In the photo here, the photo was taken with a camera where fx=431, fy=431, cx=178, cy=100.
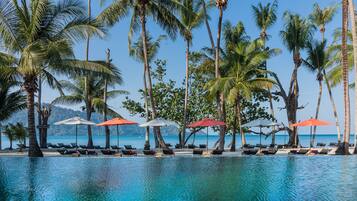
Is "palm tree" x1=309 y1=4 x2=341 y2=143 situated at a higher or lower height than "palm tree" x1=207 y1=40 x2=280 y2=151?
higher

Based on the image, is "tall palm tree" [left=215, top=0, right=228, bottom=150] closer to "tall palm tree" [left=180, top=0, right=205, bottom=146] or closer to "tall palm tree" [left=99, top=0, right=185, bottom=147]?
"tall palm tree" [left=180, top=0, right=205, bottom=146]

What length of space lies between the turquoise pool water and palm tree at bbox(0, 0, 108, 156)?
4.16 metres

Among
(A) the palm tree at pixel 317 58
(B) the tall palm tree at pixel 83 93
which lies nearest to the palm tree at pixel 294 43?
(A) the palm tree at pixel 317 58

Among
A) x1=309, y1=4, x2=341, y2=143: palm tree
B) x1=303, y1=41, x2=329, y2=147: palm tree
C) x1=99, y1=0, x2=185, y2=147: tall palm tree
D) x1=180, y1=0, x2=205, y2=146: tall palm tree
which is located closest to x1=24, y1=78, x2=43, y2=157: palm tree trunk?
x1=99, y1=0, x2=185, y2=147: tall palm tree

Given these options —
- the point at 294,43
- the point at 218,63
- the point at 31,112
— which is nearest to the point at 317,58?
the point at 294,43

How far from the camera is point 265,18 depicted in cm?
3475

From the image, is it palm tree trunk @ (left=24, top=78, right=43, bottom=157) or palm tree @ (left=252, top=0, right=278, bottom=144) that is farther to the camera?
palm tree @ (left=252, top=0, right=278, bottom=144)

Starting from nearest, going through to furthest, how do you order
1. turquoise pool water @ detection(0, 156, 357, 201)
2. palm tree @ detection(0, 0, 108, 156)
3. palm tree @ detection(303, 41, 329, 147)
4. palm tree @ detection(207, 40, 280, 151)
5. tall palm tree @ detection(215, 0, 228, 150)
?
turquoise pool water @ detection(0, 156, 357, 201) < palm tree @ detection(0, 0, 108, 156) < palm tree @ detection(207, 40, 280, 151) < tall palm tree @ detection(215, 0, 228, 150) < palm tree @ detection(303, 41, 329, 147)

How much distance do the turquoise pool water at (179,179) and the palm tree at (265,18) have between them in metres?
15.8

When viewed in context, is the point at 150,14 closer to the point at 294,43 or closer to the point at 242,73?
the point at 242,73

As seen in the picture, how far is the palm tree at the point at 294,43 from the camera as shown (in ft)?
106

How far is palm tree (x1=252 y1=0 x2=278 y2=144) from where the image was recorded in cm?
3425

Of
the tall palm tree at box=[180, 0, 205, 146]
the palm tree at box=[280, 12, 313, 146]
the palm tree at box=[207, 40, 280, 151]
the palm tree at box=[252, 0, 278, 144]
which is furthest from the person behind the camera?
the palm tree at box=[252, 0, 278, 144]

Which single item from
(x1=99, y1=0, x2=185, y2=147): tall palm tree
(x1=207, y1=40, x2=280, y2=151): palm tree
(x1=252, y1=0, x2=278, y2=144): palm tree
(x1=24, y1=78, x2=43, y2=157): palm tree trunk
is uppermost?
(x1=252, y1=0, x2=278, y2=144): palm tree
